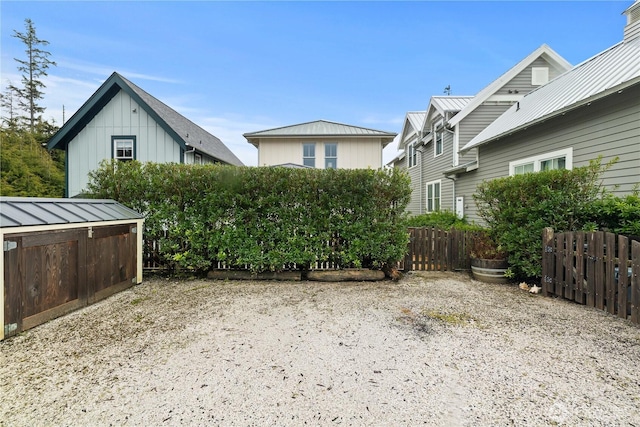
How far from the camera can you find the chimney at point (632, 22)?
23.9ft

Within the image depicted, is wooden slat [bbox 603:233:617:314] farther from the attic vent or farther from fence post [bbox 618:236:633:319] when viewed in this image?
the attic vent

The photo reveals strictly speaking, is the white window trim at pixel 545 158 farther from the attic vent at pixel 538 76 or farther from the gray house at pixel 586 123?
the attic vent at pixel 538 76

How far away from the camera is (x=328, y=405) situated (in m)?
2.00

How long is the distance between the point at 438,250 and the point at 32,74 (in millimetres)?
32290

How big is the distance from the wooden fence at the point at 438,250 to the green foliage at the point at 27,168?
17121 mm

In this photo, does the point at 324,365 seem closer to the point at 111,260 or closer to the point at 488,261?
the point at 111,260

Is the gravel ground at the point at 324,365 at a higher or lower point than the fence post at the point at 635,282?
lower

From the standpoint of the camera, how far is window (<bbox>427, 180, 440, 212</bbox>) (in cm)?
1422

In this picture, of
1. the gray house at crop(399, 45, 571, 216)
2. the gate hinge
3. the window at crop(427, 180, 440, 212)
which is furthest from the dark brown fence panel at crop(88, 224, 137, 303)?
the window at crop(427, 180, 440, 212)

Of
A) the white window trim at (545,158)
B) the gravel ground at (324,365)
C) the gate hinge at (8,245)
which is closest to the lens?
the gravel ground at (324,365)

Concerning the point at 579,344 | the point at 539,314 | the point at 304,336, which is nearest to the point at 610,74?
the point at 539,314

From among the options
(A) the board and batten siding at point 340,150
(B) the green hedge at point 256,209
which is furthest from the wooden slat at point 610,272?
→ (A) the board and batten siding at point 340,150

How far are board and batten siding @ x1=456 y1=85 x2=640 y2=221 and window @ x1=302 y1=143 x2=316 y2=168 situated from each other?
8.47 metres

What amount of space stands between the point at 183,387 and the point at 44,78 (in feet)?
105
